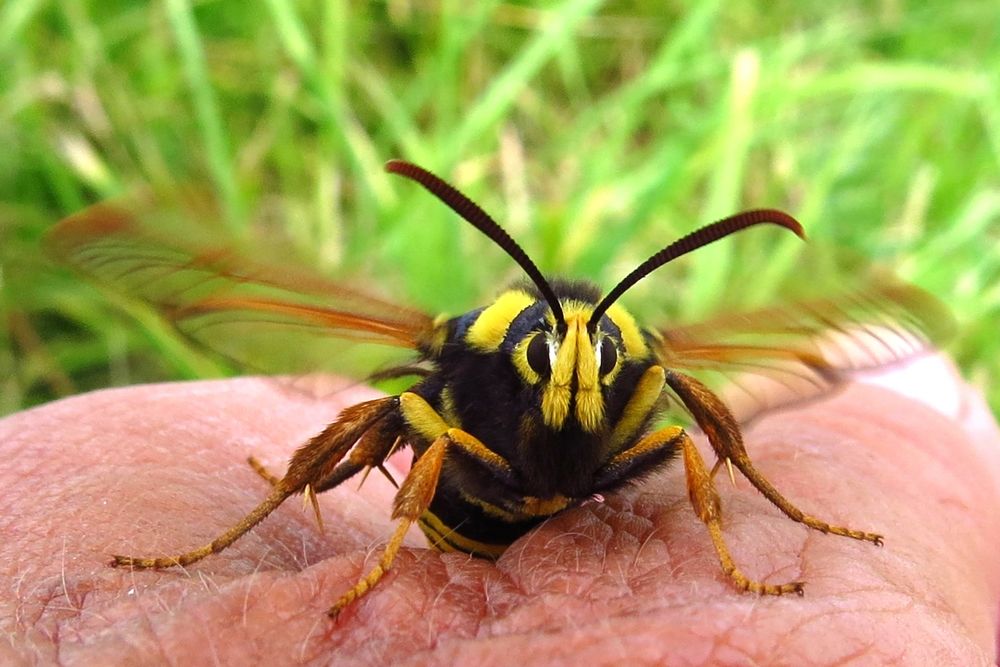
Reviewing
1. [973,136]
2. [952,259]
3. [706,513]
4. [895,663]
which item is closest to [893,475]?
[706,513]

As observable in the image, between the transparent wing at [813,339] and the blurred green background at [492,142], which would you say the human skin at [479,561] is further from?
the blurred green background at [492,142]

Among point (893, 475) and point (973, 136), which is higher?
point (973, 136)

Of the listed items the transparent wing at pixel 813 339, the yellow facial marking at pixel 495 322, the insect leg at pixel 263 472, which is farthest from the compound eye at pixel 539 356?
the insect leg at pixel 263 472

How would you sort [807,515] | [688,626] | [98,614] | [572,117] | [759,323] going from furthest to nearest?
[572,117]
[759,323]
[807,515]
[98,614]
[688,626]

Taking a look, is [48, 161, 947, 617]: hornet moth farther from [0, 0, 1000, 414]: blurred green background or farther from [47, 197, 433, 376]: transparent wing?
[0, 0, 1000, 414]: blurred green background

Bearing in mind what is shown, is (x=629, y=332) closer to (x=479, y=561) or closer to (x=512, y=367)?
(x=512, y=367)

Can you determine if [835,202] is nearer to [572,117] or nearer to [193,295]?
[572,117]

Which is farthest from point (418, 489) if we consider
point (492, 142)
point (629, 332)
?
point (492, 142)
